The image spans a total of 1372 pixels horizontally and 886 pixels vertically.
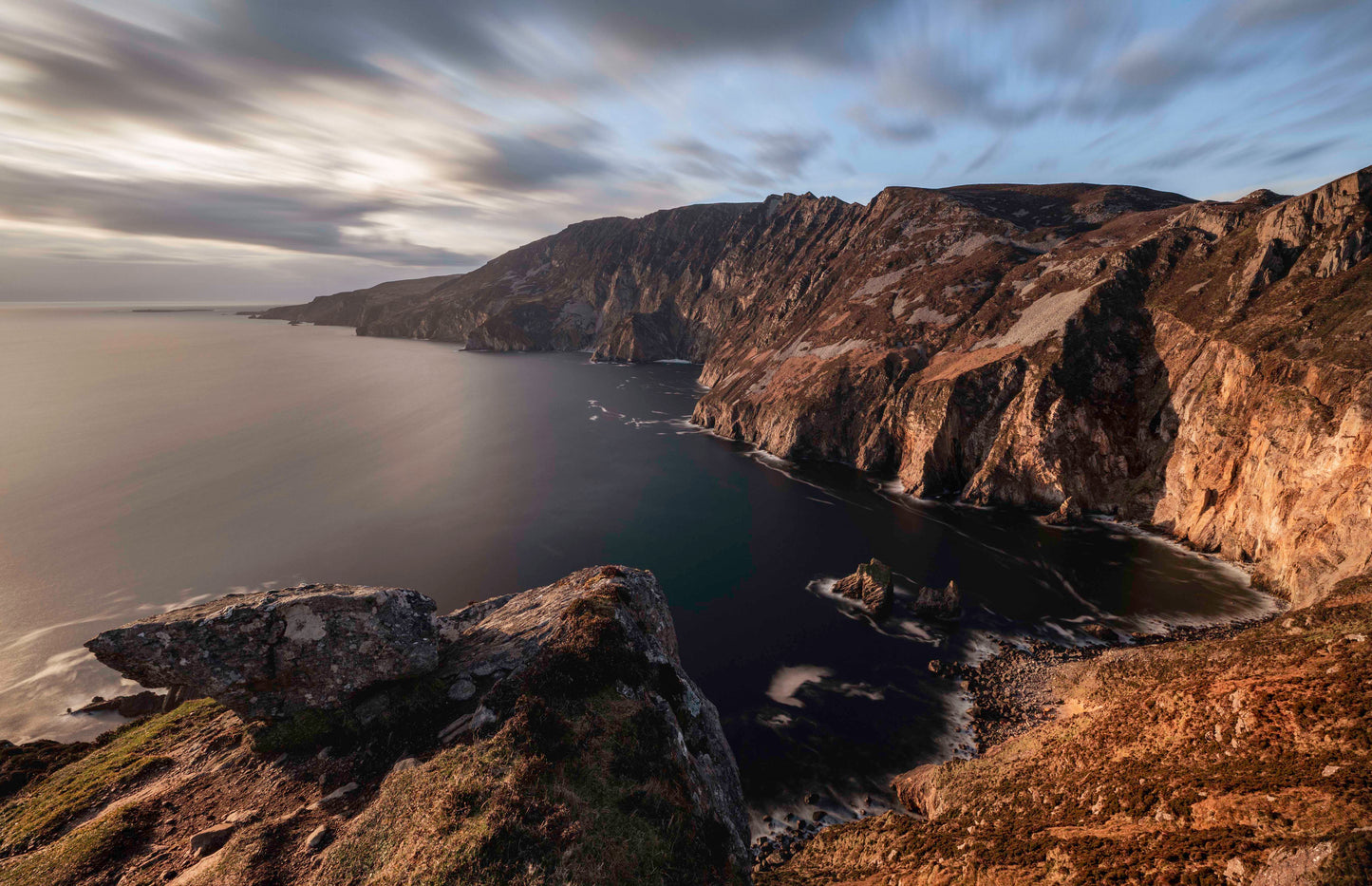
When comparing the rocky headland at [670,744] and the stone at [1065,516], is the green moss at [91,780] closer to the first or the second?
the rocky headland at [670,744]

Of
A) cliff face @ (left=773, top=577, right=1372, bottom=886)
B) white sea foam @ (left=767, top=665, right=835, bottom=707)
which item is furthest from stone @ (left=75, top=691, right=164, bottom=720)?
white sea foam @ (left=767, top=665, right=835, bottom=707)

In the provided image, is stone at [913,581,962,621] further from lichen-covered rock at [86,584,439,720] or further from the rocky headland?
lichen-covered rock at [86,584,439,720]

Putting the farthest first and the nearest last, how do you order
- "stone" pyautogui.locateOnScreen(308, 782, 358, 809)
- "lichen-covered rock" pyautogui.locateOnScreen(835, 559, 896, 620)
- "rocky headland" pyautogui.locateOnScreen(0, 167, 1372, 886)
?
"lichen-covered rock" pyautogui.locateOnScreen(835, 559, 896, 620)
"stone" pyautogui.locateOnScreen(308, 782, 358, 809)
"rocky headland" pyautogui.locateOnScreen(0, 167, 1372, 886)

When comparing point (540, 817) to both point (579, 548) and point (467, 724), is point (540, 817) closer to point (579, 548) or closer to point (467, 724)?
point (467, 724)

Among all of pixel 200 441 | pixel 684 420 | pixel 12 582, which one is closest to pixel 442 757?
pixel 12 582

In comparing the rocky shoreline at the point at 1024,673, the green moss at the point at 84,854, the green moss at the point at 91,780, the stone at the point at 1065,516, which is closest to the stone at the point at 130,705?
the green moss at the point at 91,780

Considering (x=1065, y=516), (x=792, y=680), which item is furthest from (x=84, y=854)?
(x=1065, y=516)
